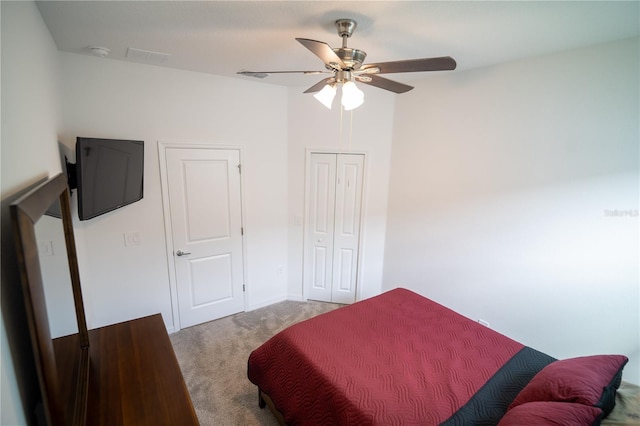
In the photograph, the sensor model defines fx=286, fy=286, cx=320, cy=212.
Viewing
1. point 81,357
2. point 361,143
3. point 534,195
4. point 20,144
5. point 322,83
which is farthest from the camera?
point 361,143

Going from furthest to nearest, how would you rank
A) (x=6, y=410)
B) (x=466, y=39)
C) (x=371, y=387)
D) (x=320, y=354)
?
(x=466, y=39)
(x=320, y=354)
(x=371, y=387)
(x=6, y=410)

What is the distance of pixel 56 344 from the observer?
105 cm

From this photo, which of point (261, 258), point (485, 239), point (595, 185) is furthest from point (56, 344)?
point (595, 185)

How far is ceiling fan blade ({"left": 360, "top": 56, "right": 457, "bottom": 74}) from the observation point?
1511 mm

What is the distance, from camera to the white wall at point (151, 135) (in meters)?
2.38

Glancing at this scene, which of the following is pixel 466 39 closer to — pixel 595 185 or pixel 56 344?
pixel 595 185

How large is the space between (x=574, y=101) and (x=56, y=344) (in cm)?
339

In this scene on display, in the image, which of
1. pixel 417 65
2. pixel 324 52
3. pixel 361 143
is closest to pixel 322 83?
pixel 324 52

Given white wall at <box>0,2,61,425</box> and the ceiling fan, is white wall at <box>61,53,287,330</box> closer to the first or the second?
white wall at <box>0,2,61,425</box>

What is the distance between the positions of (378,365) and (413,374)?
0.66ft

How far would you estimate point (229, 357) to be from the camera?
8.91 ft

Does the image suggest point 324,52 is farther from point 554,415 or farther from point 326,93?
point 554,415

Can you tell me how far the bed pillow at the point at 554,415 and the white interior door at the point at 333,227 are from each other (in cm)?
249

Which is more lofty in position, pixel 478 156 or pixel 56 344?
pixel 478 156
